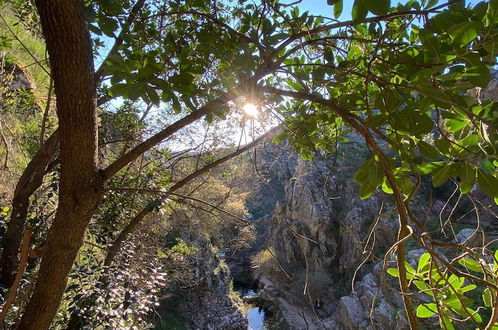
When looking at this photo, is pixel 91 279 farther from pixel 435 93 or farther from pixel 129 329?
pixel 435 93

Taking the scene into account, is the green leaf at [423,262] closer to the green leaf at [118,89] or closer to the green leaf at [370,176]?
the green leaf at [370,176]

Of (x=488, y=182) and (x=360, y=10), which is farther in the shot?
(x=488, y=182)

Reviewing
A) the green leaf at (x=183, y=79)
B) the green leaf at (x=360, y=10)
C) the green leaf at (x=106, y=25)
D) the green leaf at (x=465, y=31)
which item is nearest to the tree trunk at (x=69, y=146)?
the green leaf at (x=183, y=79)

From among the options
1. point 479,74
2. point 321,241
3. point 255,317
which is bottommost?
point 255,317

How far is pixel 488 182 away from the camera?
67cm

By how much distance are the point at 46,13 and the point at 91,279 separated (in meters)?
2.09

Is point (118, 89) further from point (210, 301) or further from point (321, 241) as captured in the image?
point (321, 241)

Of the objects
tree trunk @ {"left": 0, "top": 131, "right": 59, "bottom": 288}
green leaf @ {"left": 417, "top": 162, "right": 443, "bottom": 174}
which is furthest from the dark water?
green leaf @ {"left": 417, "top": 162, "right": 443, "bottom": 174}

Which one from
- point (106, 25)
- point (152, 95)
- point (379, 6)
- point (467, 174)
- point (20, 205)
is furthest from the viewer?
point (20, 205)

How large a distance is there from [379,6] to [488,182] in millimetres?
433

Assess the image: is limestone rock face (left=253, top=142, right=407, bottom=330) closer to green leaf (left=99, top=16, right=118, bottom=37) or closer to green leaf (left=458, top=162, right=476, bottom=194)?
green leaf (left=99, top=16, right=118, bottom=37)

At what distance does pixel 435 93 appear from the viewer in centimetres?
58

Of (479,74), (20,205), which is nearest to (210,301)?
(20,205)

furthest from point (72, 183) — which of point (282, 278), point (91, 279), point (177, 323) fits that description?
point (282, 278)
